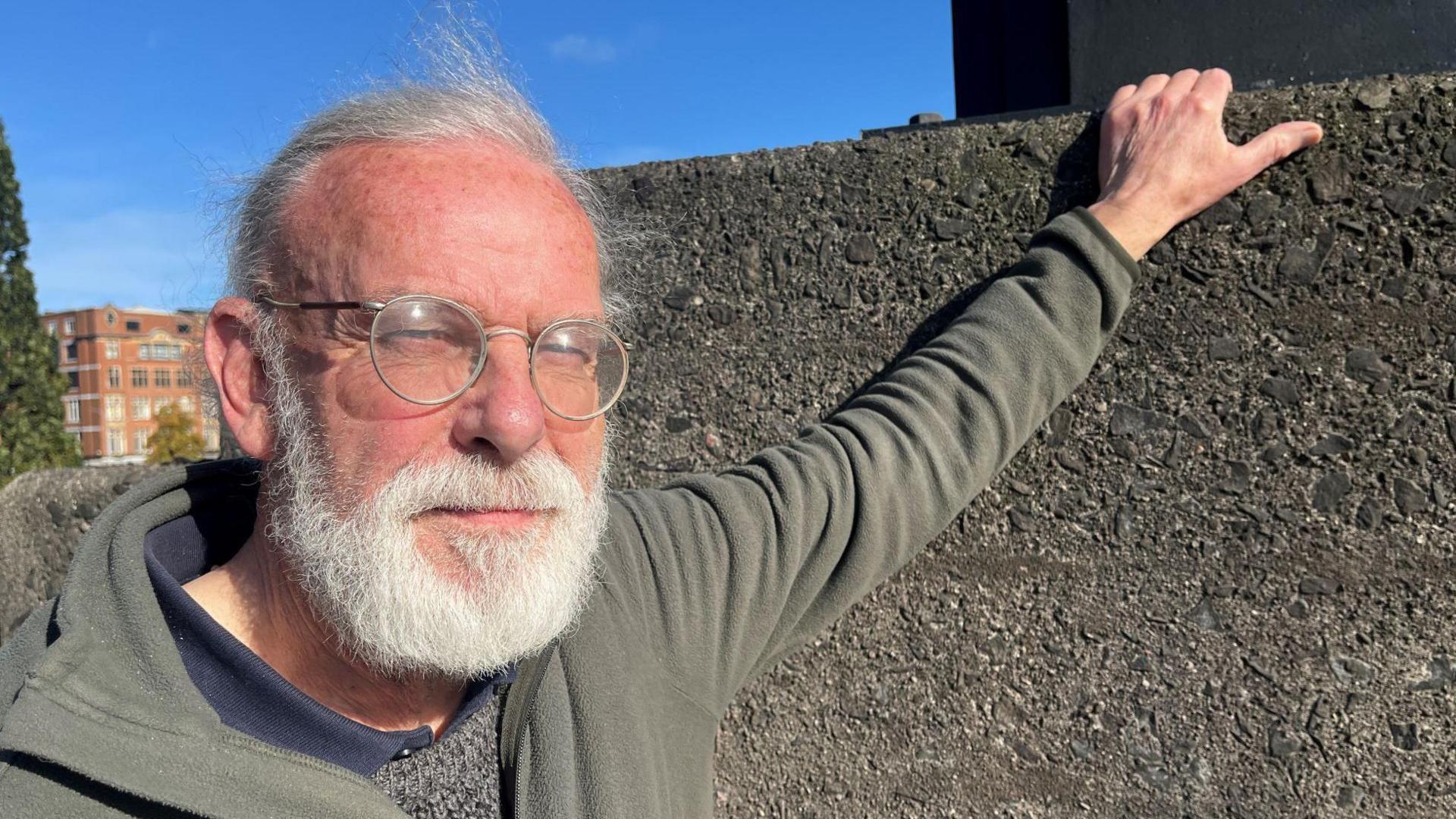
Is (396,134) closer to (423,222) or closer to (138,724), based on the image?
(423,222)

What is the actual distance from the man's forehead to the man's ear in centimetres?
18

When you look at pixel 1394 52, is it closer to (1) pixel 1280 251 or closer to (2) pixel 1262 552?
(1) pixel 1280 251

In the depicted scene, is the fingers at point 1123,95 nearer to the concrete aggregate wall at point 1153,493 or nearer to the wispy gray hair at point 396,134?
the concrete aggregate wall at point 1153,493

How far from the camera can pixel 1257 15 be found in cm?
206

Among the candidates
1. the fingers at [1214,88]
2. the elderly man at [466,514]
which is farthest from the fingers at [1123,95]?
the fingers at [1214,88]

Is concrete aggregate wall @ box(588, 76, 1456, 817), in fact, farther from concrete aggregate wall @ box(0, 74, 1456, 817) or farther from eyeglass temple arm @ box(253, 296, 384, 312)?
eyeglass temple arm @ box(253, 296, 384, 312)

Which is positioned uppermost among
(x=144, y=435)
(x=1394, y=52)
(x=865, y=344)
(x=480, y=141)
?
(x=1394, y=52)

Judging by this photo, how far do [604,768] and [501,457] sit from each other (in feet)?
1.90

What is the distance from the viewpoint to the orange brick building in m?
73.6

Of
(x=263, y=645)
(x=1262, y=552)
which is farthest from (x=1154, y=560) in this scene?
(x=263, y=645)

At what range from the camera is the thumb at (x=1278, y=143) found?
1.67m

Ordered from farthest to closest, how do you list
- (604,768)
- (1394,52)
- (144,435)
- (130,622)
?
(144,435)
(1394,52)
(604,768)
(130,622)

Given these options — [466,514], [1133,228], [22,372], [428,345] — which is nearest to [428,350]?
[428,345]

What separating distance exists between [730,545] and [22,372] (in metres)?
35.8
